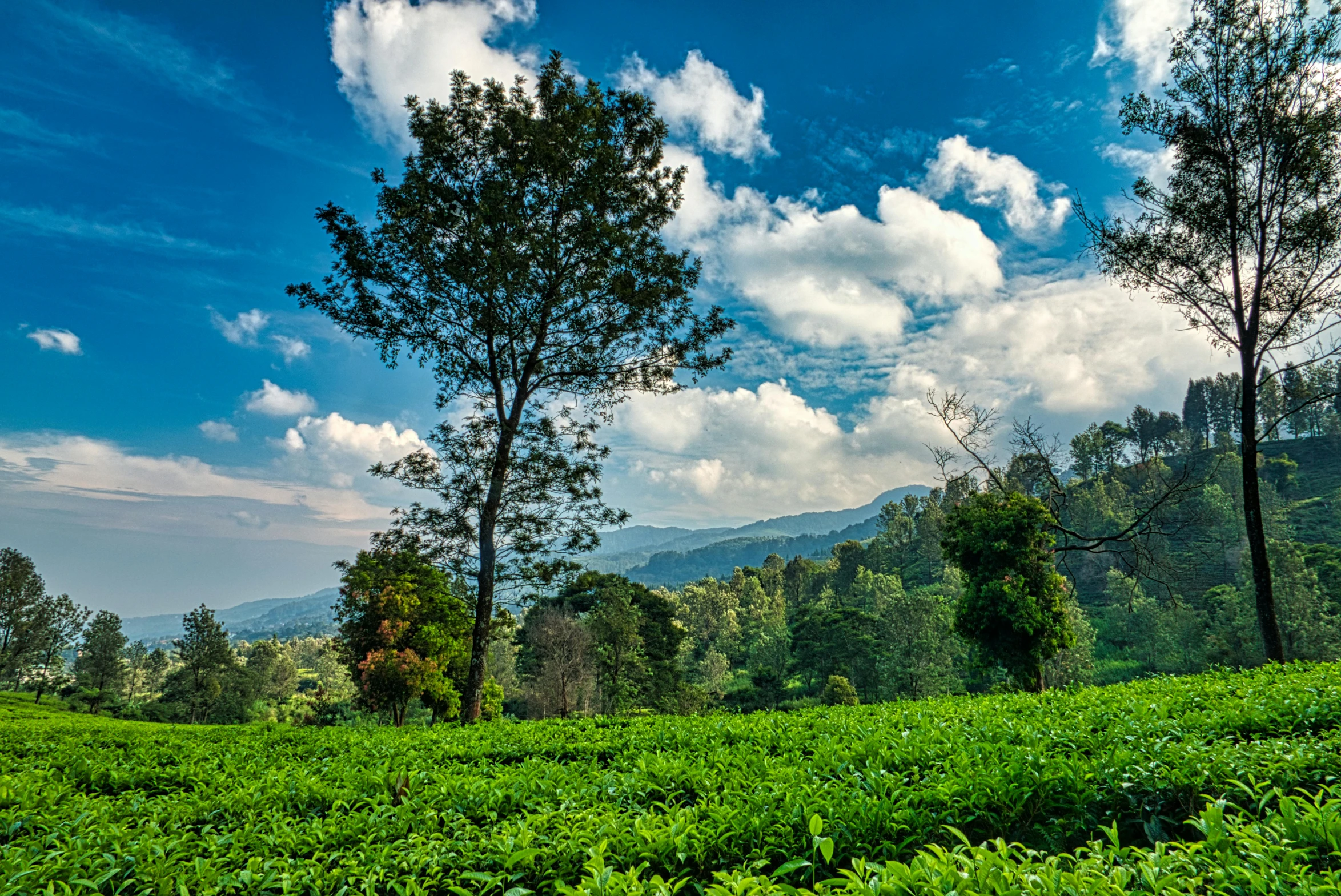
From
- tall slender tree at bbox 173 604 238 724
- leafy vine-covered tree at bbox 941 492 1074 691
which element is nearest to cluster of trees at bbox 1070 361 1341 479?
leafy vine-covered tree at bbox 941 492 1074 691

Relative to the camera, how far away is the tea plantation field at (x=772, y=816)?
224cm

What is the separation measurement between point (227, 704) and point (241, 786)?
57.0 m

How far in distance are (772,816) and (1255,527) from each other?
46.1ft

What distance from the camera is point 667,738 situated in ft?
18.8

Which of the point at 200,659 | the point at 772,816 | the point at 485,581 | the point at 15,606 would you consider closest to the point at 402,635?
the point at 485,581

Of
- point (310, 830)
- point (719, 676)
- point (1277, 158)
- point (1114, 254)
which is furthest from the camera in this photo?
point (719, 676)

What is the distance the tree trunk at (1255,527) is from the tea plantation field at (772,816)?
7.94m

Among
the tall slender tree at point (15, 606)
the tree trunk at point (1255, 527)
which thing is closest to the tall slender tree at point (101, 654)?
the tall slender tree at point (15, 606)

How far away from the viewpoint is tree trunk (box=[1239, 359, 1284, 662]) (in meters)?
10.9

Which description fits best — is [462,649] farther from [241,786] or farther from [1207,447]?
[1207,447]

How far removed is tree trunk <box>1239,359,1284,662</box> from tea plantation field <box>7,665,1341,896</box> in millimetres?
7943

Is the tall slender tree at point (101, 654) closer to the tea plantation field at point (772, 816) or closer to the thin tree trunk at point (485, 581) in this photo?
the thin tree trunk at point (485, 581)

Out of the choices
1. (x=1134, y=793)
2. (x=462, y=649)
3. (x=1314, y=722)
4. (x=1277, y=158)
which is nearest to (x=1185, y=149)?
(x=1277, y=158)

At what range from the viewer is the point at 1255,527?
1130cm
